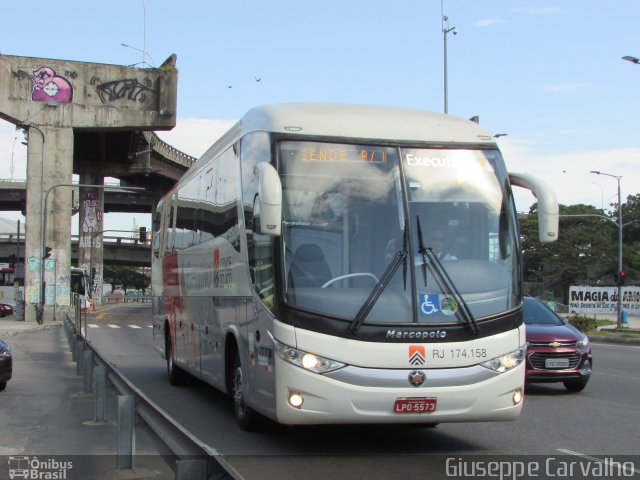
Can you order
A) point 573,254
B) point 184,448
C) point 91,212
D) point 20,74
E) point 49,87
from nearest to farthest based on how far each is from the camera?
point 184,448 → point 20,74 → point 49,87 → point 91,212 → point 573,254

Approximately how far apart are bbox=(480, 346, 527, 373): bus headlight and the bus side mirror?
2349 mm

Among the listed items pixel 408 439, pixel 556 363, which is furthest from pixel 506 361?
pixel 556 363

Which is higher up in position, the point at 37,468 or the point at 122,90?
the point at 122,90

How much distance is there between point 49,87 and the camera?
149 ft

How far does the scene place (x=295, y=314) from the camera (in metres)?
7.93

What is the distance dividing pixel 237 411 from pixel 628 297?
199 feet

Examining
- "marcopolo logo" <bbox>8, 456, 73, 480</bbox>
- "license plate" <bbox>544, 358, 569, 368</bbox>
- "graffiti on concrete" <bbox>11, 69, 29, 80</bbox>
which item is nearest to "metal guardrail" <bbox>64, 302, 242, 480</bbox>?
"marcopolo logo" <bbox>8, 456, 73, 480</bbox>

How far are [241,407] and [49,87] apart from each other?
39397mm

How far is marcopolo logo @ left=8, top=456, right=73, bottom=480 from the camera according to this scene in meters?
7.71

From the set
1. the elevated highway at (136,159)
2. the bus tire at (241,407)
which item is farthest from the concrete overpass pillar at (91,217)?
the bus tire at (241,407)

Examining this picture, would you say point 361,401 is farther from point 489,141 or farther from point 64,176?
point 64,176

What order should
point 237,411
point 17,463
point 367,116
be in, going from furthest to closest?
point 237,411, point 367,116, point 17,463

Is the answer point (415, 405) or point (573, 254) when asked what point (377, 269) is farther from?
point (573, 254)

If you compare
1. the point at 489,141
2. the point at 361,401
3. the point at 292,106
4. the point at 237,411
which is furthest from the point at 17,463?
the point at 489,141
